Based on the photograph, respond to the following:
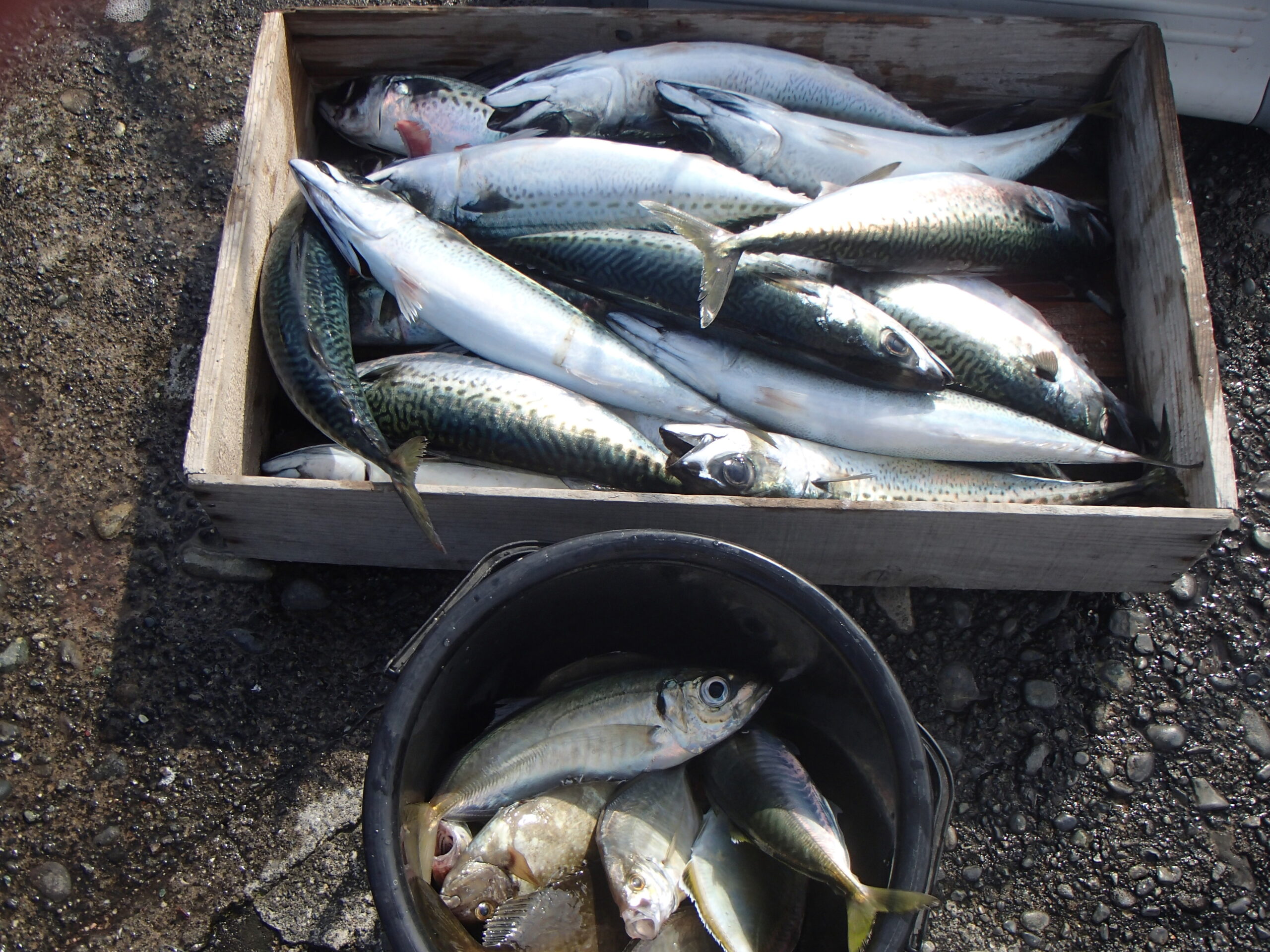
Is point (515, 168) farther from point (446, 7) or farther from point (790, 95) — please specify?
point (790, 95)

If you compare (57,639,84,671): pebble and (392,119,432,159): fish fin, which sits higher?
(392,119,432,159): fish fin

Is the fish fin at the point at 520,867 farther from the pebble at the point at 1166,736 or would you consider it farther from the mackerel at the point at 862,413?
the pebble at the point at 1166,736

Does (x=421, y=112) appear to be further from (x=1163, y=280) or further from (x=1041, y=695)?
(x=1041, y=695)

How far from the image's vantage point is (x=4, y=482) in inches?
124

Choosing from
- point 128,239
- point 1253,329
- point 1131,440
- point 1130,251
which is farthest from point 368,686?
point 1253,329

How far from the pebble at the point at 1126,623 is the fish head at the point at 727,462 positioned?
4.34 ft

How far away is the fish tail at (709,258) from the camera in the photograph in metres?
2.50

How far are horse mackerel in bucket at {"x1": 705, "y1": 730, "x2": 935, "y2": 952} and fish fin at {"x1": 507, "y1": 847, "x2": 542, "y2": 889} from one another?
18.0 inches

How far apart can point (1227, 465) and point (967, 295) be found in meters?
0.87

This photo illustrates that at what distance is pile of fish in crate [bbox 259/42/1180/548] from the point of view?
100 inches

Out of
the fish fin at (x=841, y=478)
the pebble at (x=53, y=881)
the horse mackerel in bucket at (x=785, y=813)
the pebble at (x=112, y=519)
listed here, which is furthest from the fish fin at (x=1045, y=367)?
the pebble at (x=53, y=881)

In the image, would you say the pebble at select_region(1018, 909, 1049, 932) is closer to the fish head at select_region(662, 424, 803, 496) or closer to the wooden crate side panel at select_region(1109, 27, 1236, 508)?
the wooden crate side panel at select_region(1109, 27, 1236, 508)

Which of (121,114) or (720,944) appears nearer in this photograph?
(720,944)

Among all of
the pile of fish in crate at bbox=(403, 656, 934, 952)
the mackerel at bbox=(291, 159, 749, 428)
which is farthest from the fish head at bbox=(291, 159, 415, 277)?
the pile of fish in crate at bbox=(403, 656, 934, 952)
